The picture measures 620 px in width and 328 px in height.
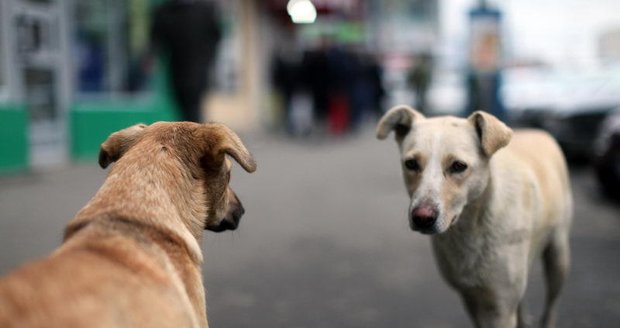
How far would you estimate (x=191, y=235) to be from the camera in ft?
8.17

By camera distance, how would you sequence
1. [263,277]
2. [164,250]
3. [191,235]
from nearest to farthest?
[164,250] < [191,235] < [263,277]

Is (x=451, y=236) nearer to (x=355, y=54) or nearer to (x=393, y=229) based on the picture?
(x=393, y=229)

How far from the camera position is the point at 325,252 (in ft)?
21.0

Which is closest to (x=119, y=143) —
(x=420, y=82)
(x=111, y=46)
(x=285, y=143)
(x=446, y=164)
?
(x=446, y=164)

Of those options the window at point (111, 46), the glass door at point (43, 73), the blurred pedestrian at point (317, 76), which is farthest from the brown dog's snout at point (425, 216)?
the blurred pedestrian at point (317, 76)

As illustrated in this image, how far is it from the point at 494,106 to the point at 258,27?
37.8 feet

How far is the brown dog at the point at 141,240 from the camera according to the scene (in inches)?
71.6

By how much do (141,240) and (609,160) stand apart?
806cm

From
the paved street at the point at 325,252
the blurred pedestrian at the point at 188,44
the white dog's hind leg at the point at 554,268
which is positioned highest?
the blurred pedestrian at the point at 188,44

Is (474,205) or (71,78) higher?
(71,78)

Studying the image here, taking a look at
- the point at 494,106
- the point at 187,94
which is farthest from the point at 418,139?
the point at 494,106

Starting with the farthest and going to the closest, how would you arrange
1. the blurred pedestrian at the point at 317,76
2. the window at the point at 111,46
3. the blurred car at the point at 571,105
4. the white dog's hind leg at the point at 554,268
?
the blurred pedestrian at the point at 317,76, the window at the point at 111,46, the blurred car at the point at 571,105, the white dog's hind leg at the point at 554,268

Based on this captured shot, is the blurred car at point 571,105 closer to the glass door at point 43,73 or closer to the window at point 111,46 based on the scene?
the window at point 111,46

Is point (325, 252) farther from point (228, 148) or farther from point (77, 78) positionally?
point (77, 78)
